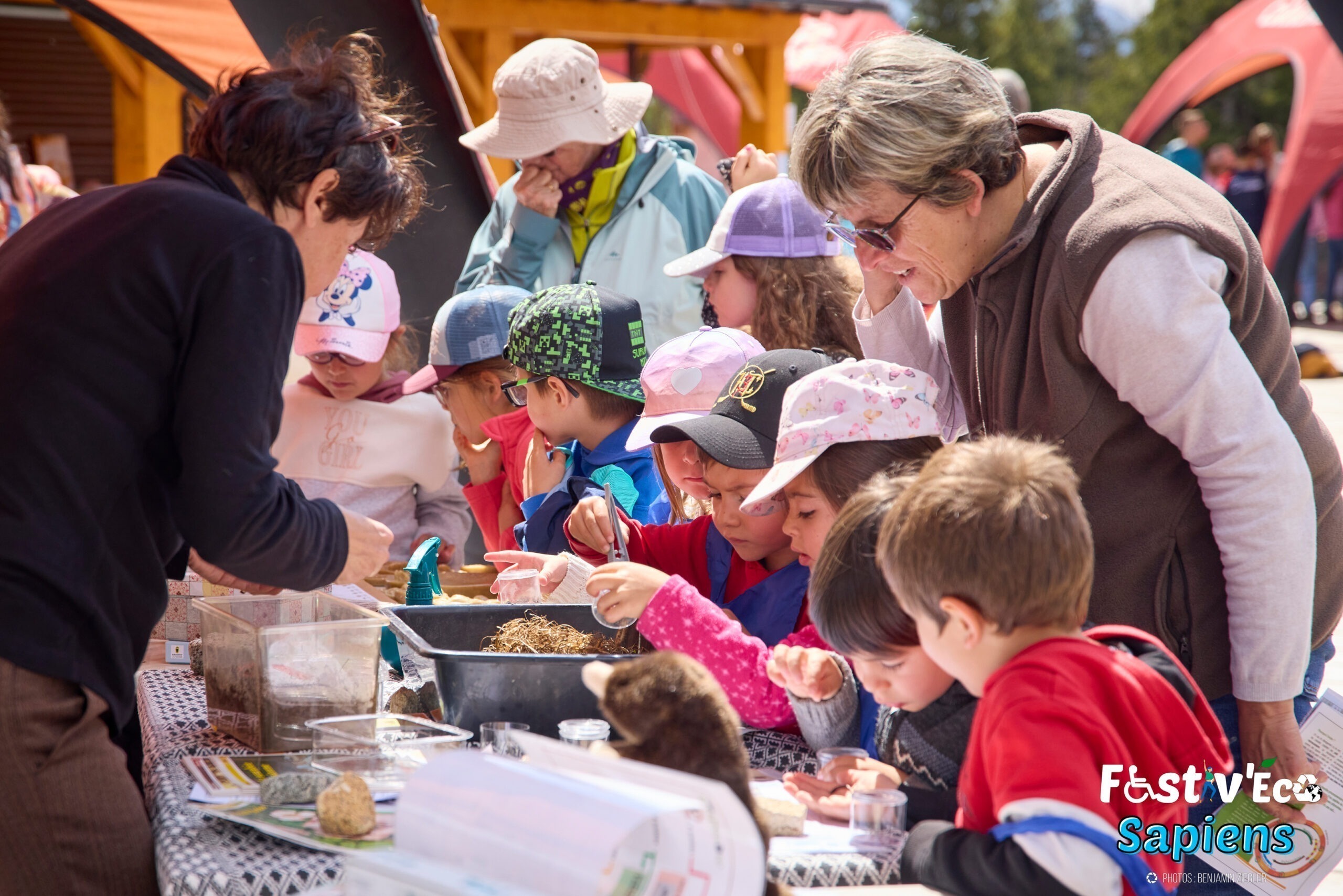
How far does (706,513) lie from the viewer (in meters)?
2.43

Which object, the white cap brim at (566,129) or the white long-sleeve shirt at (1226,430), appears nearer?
the white long-sleeve shirt at (1226,430)

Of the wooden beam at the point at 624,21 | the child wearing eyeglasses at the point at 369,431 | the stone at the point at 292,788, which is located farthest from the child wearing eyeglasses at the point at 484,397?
the wooden beam at the point at 624,21

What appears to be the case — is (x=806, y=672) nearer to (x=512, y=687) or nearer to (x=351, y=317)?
(x=512, y=687)

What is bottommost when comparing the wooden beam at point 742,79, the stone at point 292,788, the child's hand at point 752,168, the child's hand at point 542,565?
the wooden beam at point 742,79

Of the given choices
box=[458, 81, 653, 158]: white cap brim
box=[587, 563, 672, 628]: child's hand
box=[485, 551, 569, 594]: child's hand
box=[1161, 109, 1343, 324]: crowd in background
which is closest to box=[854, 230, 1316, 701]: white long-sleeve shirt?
box=[587, 563, 672, 628]: child's hand

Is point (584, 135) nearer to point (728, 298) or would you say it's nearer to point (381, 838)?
point (728, 298)

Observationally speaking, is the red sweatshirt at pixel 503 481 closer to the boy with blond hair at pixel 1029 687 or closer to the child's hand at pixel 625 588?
the child's hand at pixel 625 588

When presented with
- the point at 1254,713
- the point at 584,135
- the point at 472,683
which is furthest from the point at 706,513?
the point at 584,135

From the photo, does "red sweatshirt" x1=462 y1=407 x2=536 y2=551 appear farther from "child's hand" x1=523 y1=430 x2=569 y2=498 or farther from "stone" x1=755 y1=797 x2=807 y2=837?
"stone" x1=755 y1=797 x2=807 y2=837

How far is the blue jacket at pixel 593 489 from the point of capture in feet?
8.23

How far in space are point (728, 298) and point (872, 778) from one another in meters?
1.69

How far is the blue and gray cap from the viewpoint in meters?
3.08

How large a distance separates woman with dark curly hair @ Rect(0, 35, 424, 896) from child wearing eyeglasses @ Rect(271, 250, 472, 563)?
1721mm

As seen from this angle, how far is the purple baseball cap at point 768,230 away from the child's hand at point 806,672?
1.50 m
